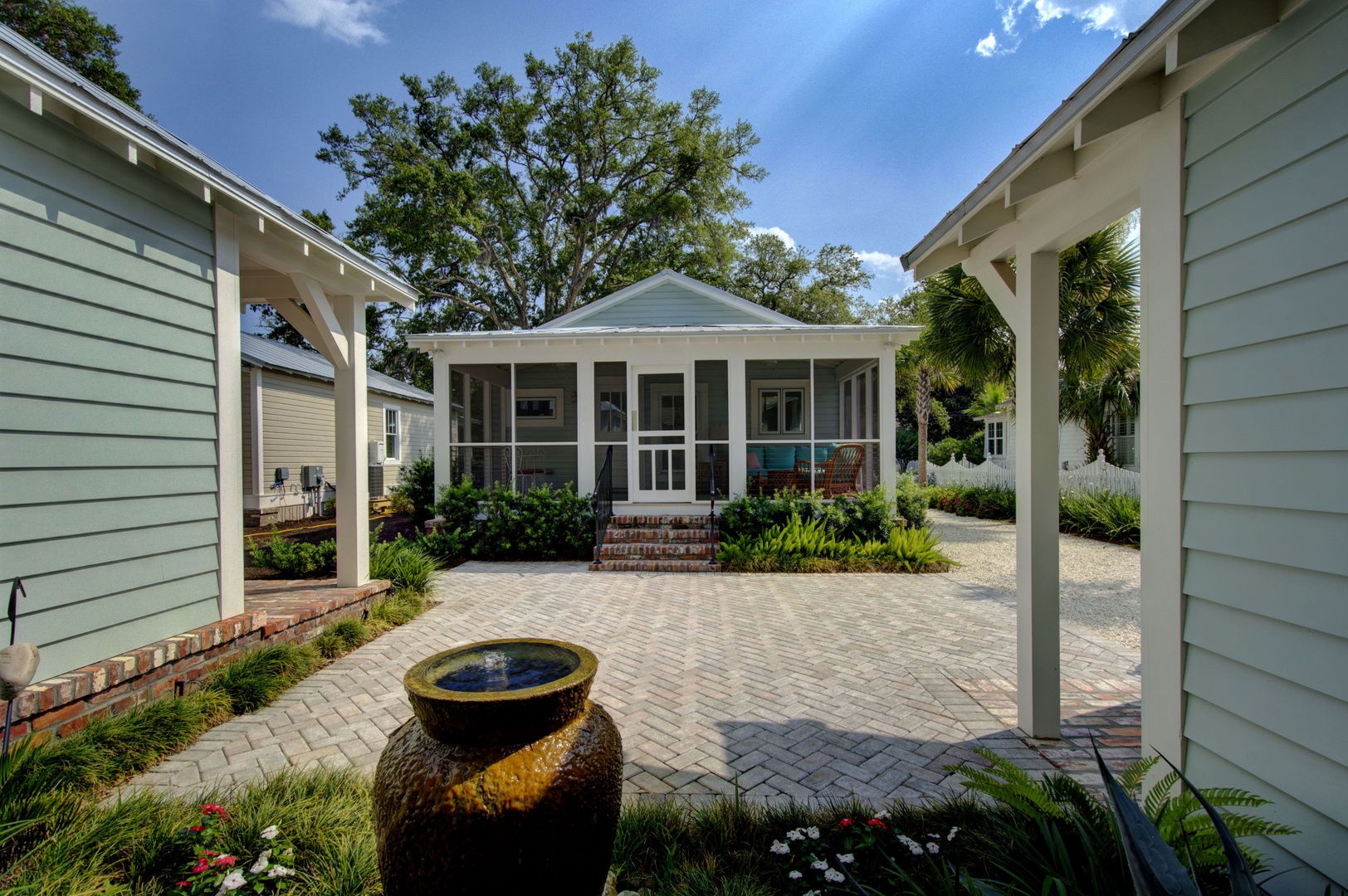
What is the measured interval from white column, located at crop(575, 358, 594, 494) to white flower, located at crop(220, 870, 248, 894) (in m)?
7.97

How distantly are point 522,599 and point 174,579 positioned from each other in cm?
340

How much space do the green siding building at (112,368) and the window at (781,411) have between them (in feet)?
33.1

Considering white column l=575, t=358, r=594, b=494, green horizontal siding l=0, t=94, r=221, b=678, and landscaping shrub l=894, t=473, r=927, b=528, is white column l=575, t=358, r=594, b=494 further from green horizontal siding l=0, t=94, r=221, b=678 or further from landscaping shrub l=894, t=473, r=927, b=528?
green horizontal siding l=0, t=94, r=221, b=678

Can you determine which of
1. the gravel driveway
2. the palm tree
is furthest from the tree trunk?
the gravel driveway

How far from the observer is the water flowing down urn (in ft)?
4.66

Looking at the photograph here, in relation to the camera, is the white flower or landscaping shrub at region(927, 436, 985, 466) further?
landscaping shrub at region(927, 436, 985, 466)

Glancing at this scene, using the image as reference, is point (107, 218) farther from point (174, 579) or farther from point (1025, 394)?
point (1025, 394)

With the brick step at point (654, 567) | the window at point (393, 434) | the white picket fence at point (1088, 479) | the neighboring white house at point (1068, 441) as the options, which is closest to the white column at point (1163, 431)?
the brick step at point (654, 567)

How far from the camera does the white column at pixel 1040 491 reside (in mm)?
3322

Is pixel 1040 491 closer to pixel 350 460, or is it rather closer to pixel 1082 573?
pixel 350 460

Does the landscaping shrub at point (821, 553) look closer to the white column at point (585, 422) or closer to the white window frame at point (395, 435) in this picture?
the white column at point (585, 422)

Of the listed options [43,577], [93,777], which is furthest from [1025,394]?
[43,577]

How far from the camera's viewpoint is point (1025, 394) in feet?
11.1

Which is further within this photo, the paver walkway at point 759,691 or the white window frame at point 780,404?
the white window frame at point 780,404
